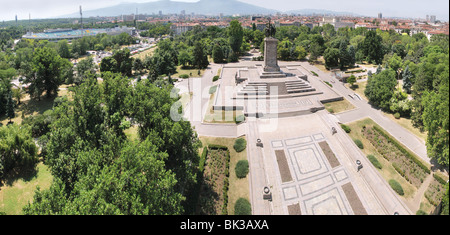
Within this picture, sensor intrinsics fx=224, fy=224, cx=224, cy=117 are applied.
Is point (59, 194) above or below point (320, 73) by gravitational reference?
below

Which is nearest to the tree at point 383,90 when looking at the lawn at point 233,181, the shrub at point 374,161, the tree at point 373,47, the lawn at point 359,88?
the lawn at point 359,88

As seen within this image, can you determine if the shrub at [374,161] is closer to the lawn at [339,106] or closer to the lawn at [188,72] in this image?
the lawn at [339,106]

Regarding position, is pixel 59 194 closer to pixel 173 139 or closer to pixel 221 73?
pixel 173 139

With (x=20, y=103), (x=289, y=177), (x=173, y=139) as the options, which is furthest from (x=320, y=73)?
(x=20, y=103)

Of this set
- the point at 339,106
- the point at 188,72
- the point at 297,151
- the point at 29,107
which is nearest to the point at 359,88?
the point at 339,106

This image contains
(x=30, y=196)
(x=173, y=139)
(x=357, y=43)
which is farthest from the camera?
(x=357, y=43)

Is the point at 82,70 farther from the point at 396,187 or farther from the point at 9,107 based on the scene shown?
the point at 396,187

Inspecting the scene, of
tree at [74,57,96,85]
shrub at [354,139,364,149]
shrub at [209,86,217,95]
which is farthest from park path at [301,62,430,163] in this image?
tree at [74,57,96,85]
